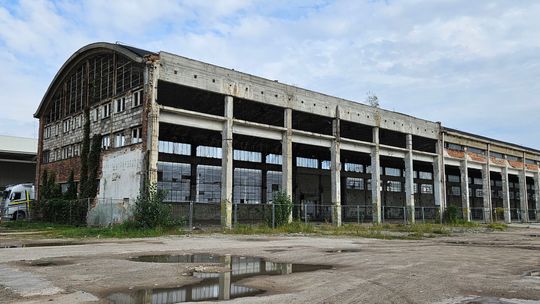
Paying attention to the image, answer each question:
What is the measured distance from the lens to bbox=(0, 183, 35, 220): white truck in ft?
138

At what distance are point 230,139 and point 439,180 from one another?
1078 inches

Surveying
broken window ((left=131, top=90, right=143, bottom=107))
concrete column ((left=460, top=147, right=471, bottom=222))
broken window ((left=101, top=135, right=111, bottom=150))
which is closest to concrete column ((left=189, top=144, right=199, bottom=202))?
broken window ((left=101, top=135, right=111, bottom=150))

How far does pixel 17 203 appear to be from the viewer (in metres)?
42.2

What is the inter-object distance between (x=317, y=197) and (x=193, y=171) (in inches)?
737

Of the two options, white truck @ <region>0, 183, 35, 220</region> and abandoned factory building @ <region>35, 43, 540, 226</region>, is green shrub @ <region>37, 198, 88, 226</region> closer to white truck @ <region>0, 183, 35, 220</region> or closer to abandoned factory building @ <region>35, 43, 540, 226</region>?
white truck @ <region>0, 183, 35, 220</region>

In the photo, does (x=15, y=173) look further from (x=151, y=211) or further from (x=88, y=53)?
(x=151, y=211)

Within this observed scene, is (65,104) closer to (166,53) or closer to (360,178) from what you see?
(166,53)

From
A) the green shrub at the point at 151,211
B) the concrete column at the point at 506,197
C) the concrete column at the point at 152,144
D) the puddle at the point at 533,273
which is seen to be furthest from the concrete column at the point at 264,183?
the puddle at the point at 533,273

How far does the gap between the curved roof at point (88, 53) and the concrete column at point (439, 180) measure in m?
33.7

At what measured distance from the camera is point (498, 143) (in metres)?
57.9

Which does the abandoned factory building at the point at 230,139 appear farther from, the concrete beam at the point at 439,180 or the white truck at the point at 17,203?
the white truck at the point at 17,203

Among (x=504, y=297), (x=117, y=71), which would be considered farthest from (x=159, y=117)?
(x=504, y=297)

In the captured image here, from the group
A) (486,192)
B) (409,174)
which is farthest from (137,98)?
(486,192)

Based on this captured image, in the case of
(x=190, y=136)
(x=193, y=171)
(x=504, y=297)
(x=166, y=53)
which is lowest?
(x=504, y=297)
